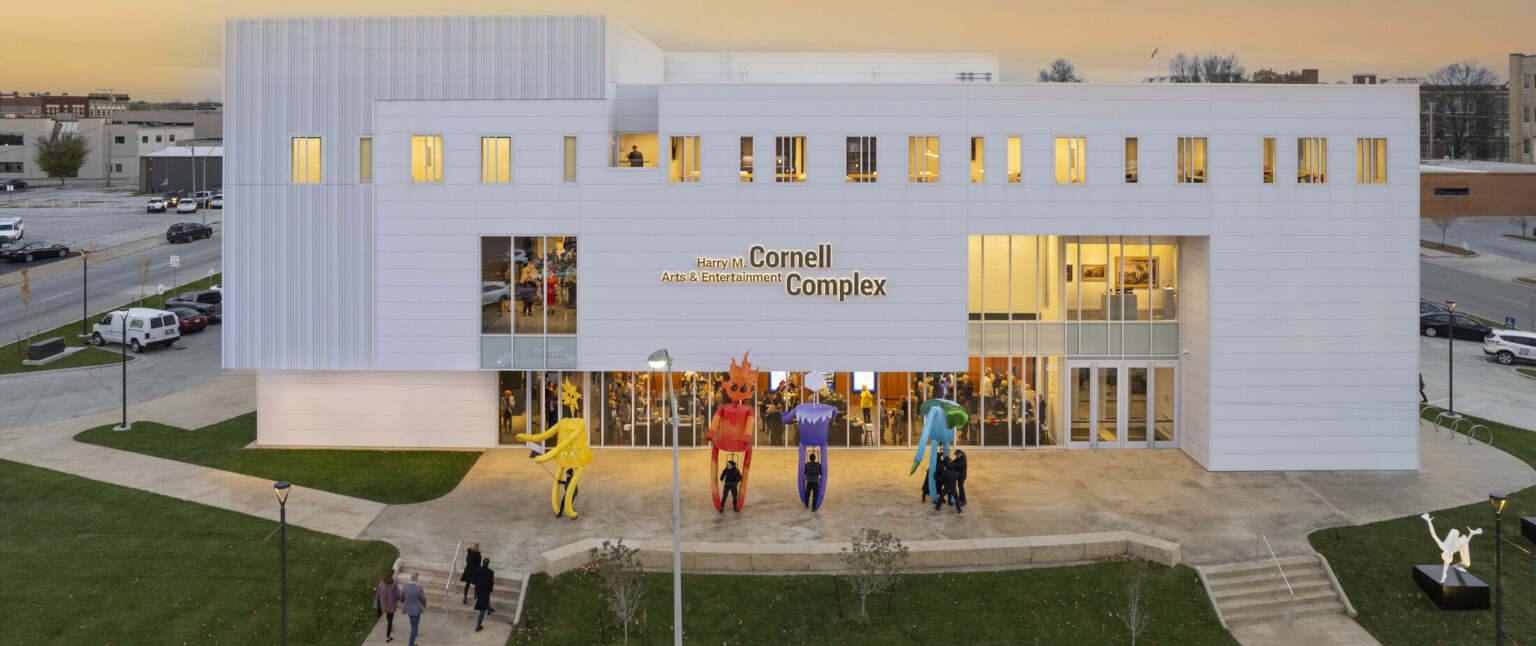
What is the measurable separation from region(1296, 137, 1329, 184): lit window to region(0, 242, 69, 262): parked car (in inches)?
2711

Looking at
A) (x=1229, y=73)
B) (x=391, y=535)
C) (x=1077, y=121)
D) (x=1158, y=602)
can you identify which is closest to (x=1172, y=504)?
(x=1158, y=602)

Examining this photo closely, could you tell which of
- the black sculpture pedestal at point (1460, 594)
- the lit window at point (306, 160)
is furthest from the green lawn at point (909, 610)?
the lit window at point (306, 160)

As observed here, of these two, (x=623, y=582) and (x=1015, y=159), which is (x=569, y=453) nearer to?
(x=623, y=582)

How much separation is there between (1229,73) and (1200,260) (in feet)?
262

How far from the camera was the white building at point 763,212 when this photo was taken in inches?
1267

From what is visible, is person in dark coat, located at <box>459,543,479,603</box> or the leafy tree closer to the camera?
person in dark coat, located at <box>459,543,479,603</box>

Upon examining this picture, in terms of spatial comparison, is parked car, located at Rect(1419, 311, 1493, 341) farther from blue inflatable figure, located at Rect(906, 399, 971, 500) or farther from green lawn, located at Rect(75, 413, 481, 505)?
green lawn, located at Rect(75, 413, 481, 505)

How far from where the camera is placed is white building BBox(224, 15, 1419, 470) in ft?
106

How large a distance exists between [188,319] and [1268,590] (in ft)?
163

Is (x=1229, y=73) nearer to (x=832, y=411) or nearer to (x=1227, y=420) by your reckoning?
(x=1227, y=420)

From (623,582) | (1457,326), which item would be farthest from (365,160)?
(1457,326)

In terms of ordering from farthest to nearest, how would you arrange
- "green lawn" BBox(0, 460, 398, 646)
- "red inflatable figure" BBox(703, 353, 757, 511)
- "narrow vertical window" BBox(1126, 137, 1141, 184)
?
"narrow vertical window" BBox(1126, 137, 1141, 184) → "red inflatable figure" BBox(703, 353, 757, 511) → "green lawn" BBox(0, 460, 398, 646)

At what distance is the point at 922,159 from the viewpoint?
32.4m

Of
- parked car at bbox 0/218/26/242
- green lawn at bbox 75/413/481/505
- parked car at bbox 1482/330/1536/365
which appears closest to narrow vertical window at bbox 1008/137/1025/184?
green lawn at bbox 75/413/481/505
